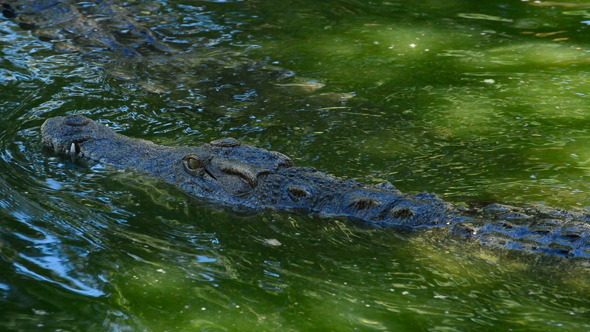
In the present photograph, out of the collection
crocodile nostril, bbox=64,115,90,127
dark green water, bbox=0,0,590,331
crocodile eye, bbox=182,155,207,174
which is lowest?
dark green water, bbox=0,0,590,331

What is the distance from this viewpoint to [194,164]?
21.2 ft

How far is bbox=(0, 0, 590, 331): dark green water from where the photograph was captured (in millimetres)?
4684

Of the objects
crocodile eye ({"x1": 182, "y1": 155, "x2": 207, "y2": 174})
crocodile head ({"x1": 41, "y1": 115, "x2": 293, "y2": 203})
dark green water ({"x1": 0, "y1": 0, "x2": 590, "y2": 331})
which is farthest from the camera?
crocodile eye ({"x1": 182, "y1": 155, "x2": 207, "y2": 174})

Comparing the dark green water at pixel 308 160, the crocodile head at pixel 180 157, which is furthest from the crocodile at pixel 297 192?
the dark green water at pixel 308 160

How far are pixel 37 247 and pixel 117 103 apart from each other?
3325 millimetres

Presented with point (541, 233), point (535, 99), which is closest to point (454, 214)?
point (541, 233)

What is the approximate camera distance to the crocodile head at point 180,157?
6.29m

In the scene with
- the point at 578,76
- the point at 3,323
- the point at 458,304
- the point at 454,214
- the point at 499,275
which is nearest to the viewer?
the point at 3,323

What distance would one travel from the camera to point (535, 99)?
27.7 feet

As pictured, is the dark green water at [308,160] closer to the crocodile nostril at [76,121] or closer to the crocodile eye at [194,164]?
the crocodile eye at [194,164]

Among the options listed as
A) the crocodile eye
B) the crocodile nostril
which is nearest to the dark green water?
the crocodile eye

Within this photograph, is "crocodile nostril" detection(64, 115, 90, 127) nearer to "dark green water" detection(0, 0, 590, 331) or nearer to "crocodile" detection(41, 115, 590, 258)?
"crocodile" detection(41, 115, 590, 258)

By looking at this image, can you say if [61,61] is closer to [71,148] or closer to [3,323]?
[71,148]

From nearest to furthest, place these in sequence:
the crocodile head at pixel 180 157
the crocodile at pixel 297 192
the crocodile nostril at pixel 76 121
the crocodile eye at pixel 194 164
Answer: the crocodile at pixel 297 192, the crocodile head at pixel 180 157, the crocodile eye at pixel 194 164, the crocodile nostril at pixel 76 121
